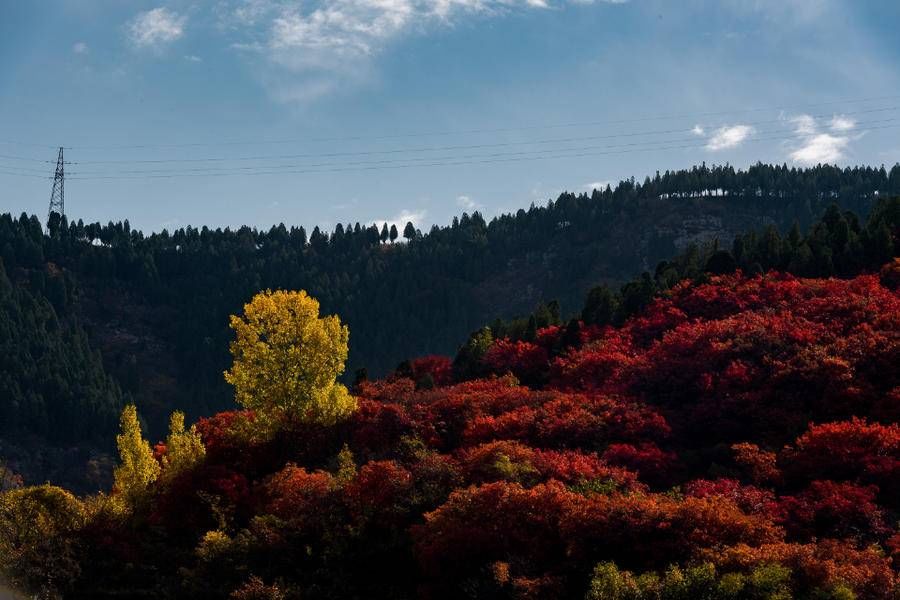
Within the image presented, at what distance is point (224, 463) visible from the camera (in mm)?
47344

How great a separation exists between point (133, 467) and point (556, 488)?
83.9 feet

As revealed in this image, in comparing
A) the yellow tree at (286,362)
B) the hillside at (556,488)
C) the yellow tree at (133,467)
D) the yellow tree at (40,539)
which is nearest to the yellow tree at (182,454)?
the hillside at (556,488)

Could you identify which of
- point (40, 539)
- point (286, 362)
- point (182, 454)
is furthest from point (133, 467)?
point (286, 362)

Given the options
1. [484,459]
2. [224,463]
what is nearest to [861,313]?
[484,459]

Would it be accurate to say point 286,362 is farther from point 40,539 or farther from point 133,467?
point 40,539

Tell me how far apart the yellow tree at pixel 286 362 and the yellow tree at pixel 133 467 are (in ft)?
18.7

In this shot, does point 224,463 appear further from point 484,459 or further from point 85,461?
point 85,461

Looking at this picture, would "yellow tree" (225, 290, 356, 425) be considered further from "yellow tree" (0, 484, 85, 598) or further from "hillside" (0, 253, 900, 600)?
"yellow tree" (0, 484, 85, 598)

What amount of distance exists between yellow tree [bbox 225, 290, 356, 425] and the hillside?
0.29 metres

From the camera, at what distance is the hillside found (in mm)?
27547

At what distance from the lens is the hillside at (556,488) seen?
27.5 metres

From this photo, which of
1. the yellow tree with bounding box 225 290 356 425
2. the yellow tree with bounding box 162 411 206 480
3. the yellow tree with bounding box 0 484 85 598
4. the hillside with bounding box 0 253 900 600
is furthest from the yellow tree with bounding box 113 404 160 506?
the yellow tree with bounding box 225 290 356 425

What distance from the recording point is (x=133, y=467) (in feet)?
151

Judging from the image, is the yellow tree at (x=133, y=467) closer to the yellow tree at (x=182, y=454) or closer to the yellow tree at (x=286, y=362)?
the yellow tree at (x=182, y=454)
